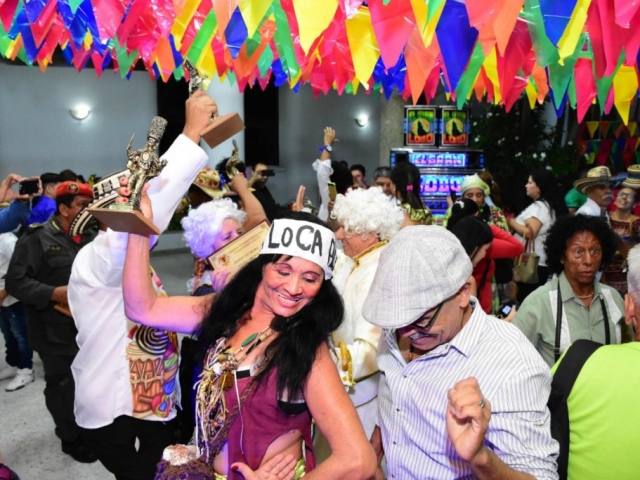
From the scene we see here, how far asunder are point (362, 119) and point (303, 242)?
491 inches

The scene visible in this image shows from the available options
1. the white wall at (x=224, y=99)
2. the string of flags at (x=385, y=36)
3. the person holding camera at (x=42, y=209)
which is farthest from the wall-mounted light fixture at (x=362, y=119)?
the string of flags at (x=385, y=36)

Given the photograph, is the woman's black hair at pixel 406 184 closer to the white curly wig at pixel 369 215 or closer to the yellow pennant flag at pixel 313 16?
the white curly wig at pixel 369 215

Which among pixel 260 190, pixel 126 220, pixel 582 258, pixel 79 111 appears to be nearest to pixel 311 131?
pixel 79 111

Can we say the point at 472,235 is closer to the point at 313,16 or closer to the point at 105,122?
the point at 313,16

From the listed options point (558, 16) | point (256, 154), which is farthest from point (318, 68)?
point (256, 154)

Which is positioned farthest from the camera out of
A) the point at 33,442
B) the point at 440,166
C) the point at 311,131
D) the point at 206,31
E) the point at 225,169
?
the point at 311,131

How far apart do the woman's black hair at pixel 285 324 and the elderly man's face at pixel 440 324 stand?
1.04 ft

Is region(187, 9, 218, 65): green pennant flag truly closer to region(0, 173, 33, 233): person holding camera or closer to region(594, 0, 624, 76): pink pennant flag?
region(594, 0, 624, 76): pink pennant flag

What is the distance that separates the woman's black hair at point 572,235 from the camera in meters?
2.63

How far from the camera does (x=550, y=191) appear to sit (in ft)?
16.4

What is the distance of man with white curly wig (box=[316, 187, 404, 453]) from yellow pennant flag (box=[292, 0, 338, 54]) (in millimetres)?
899

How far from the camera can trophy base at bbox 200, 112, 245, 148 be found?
5.80 ft

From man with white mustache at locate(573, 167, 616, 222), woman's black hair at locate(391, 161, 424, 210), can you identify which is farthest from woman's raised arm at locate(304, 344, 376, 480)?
man with white mustache at locate(573, 167, 616, 222)

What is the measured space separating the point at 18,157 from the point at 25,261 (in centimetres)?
817
